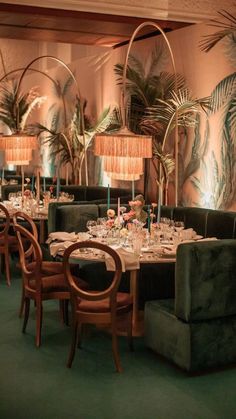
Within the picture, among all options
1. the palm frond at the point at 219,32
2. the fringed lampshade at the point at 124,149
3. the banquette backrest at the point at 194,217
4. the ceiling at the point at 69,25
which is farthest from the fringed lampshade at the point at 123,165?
the ceiling at the point at 69,25

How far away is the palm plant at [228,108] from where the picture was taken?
7395 mm

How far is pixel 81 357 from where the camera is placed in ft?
15.1

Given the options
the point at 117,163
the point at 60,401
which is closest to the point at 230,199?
the point at 117,163

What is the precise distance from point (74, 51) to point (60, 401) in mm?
9817

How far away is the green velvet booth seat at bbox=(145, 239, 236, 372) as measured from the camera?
4.18 meters

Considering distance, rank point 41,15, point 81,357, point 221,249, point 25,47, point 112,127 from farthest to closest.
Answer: point 25,47 < point 112,127 < point 41,15 < point 81,357 < point 221,249

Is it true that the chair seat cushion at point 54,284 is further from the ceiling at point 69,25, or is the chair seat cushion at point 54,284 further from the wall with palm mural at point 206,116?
the ceiling at point 69,25

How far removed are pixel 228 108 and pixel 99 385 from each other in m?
4.40

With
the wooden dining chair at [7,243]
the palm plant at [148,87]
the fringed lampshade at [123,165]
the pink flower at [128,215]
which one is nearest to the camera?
the fringed lampshade at [123,165]

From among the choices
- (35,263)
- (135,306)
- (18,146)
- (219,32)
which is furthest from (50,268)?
(219,32)

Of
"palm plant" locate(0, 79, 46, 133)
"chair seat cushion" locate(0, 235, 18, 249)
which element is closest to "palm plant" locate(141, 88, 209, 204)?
"chair seat cushion" locate(0, 235, 18, 249)

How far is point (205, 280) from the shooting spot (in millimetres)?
4227

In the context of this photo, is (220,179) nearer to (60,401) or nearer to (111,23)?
(111,23)

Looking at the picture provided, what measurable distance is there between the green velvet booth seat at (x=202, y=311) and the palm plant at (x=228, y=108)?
10.5 feet
